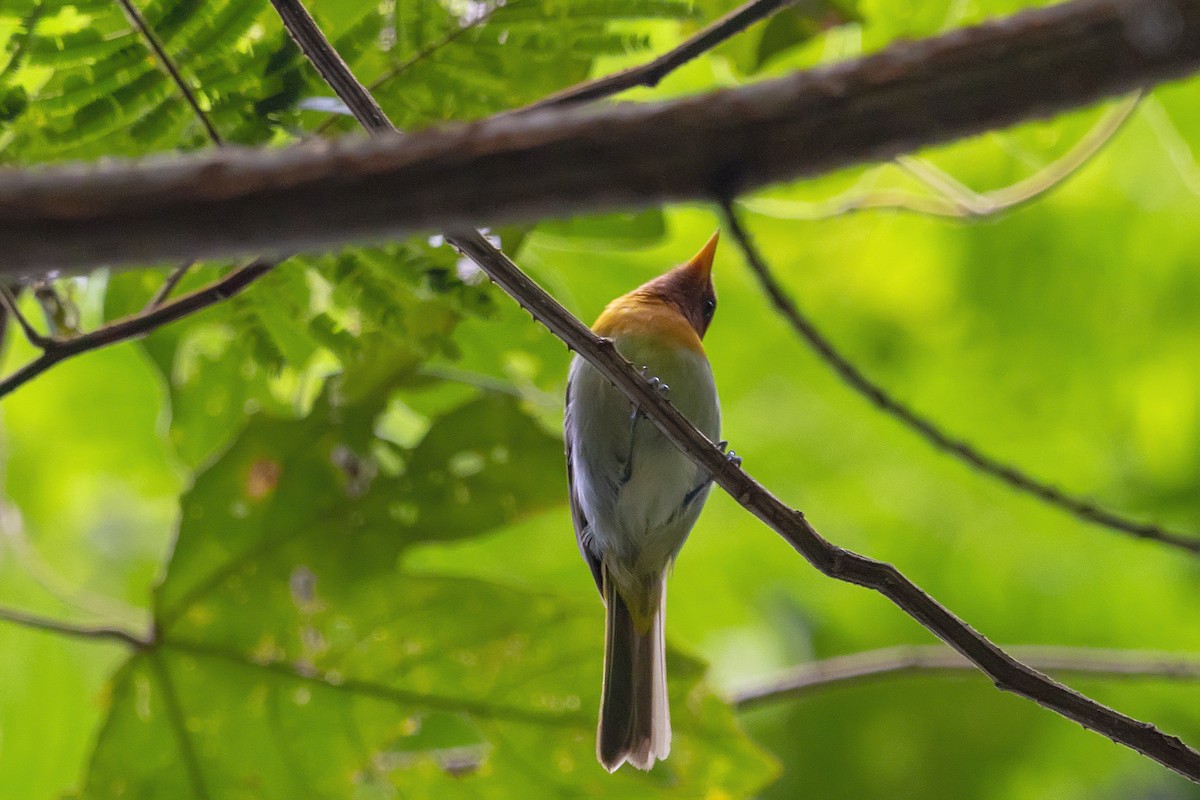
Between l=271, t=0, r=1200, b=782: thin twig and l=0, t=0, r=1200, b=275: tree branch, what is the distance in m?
0.47

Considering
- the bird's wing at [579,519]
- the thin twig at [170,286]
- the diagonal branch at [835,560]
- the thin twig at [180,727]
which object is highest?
the bird's wing at [579,519]

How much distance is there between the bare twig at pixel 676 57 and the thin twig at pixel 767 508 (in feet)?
0.98

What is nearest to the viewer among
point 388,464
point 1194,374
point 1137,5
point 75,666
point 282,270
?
point 1137,5

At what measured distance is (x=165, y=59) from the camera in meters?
1.46

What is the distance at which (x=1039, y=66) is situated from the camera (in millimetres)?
585

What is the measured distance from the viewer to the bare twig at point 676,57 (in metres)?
1.39

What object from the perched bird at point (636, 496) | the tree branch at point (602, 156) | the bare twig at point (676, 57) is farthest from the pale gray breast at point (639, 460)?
the tree branch at point (602, 156)

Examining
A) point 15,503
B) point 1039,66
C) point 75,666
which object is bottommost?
point 75,666

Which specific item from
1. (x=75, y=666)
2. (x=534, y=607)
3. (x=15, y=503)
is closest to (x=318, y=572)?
(x=534, y=607)

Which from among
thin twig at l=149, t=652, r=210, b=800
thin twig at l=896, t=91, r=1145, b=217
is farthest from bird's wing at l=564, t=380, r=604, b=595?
thin twig at l=896, t=91, r=1145, b=217

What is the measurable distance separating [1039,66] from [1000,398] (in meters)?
3.36

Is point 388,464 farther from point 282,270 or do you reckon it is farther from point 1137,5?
point 1137,5

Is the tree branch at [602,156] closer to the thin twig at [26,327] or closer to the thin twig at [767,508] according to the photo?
the thin twig at [767,508]

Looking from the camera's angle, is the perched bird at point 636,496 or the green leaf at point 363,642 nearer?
the perched bird at point 636,496
